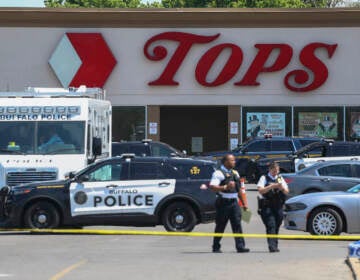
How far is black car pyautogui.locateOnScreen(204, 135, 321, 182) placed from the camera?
31.3m

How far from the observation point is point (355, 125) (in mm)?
38250

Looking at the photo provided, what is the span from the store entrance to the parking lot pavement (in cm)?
2448

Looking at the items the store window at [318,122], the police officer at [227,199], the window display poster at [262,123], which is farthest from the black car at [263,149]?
the police officer at [227,199]

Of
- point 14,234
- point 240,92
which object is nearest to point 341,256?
point 14,234


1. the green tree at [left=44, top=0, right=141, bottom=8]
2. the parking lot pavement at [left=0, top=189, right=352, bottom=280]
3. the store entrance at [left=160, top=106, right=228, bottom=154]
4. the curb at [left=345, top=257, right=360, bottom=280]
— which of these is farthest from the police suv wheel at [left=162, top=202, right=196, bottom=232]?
the green tree at [left=44, top=0, right=141, bottom=8]

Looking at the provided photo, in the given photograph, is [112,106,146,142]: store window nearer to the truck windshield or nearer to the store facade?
the store facade

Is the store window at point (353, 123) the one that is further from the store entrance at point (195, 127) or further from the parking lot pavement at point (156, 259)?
the parking lot pavement at point (156, 259)

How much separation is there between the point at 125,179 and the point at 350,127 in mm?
21507

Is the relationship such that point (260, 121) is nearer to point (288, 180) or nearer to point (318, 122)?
point (318, 122)

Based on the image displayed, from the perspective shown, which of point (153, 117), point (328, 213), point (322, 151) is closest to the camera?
point (328, 213)

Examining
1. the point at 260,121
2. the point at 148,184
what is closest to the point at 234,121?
the point at 260,121

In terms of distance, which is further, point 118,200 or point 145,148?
point 145,148

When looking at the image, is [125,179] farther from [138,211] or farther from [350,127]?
[350,127]

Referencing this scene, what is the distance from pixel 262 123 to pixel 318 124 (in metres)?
2.41
